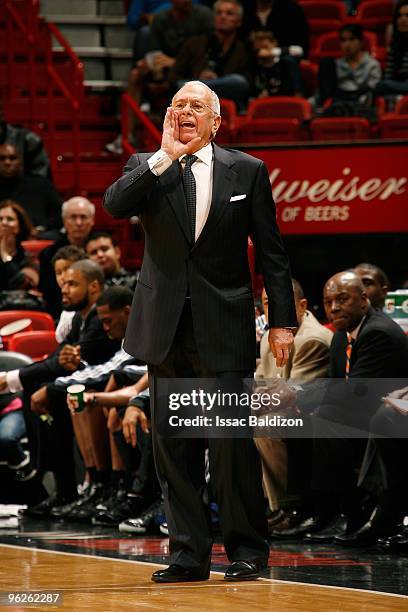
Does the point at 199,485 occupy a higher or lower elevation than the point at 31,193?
lower

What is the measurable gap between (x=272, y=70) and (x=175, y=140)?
23.2 feet

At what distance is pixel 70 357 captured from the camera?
21.7ft

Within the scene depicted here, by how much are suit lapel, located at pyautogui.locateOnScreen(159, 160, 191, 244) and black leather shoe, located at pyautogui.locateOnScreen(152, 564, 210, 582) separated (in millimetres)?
1064

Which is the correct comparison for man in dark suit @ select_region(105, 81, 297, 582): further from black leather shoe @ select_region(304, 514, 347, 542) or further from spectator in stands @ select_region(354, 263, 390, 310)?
spectator in stands @ select_region(354, 263, 390, 310)

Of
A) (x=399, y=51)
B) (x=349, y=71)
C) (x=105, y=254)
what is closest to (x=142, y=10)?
(x=349, y=71)

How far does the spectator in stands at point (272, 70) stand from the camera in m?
10.9

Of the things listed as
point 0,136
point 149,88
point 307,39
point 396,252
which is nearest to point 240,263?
point 396,252

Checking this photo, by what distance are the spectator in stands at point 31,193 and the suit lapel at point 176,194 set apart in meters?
5.48

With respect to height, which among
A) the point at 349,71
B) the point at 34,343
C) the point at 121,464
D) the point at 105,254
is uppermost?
the point at 349,71

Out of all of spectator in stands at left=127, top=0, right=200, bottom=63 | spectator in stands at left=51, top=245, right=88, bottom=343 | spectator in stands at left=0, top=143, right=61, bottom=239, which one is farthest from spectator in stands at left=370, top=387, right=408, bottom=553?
spectator in stands at left=127, top=0, right=200, bottom=63

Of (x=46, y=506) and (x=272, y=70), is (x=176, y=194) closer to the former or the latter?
(x=46, y=506)

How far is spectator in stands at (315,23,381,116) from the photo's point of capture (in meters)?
10.9

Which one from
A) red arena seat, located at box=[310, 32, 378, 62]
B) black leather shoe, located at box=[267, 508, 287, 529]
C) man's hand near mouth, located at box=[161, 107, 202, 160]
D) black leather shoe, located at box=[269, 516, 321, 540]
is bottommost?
black leather shoe, located at box=[269, 516, 321, 540]

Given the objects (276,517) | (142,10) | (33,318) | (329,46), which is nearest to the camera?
(276,517)
